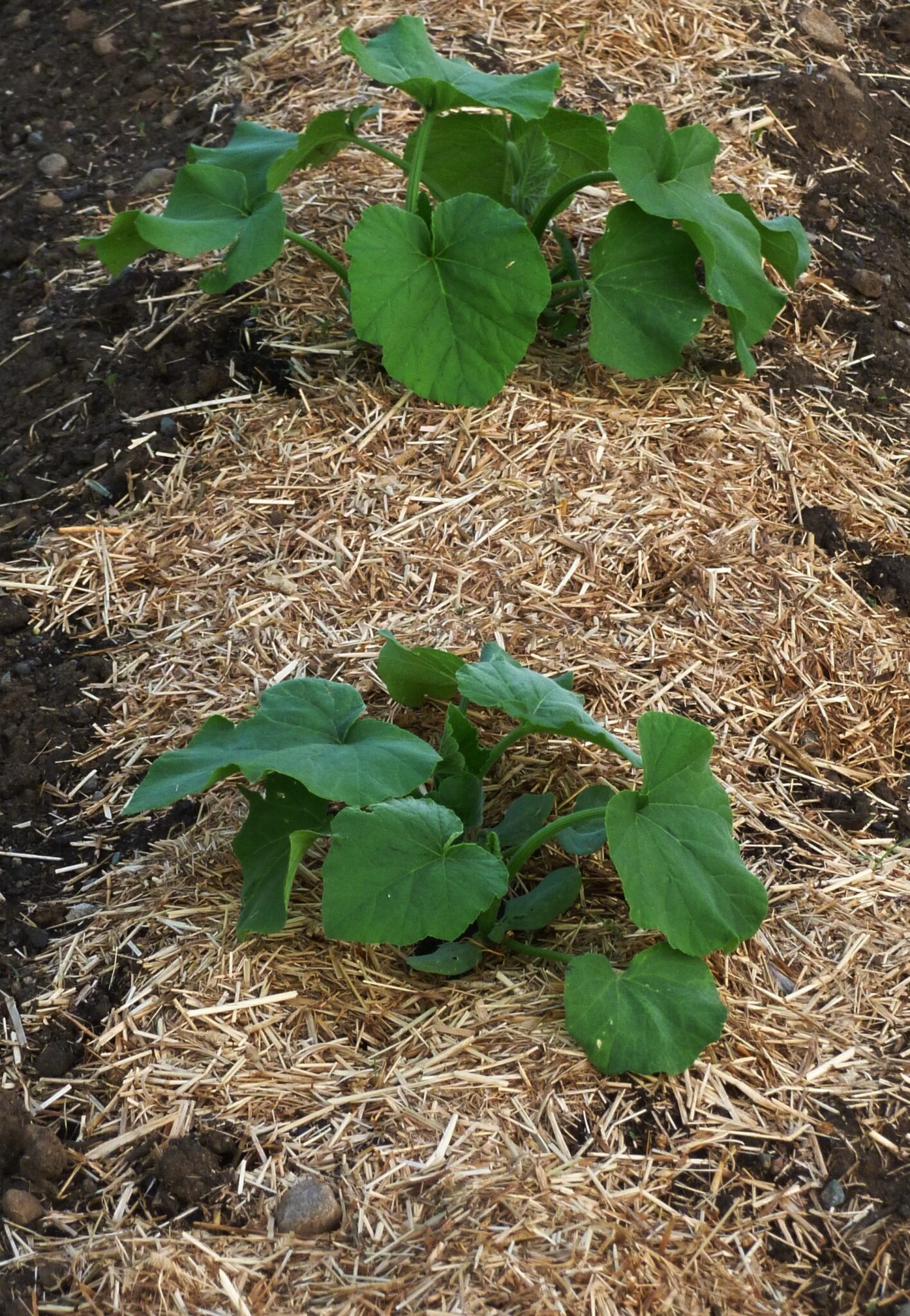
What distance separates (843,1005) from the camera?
2.14m

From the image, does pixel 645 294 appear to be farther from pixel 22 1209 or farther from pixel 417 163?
pixel 22 1209

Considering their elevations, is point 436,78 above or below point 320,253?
above

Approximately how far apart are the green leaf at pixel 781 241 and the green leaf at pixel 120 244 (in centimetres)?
140

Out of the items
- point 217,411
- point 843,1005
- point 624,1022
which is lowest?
point 843,1005

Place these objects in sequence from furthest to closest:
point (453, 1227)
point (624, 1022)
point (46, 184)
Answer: point (46, 184) < point (624, 1022) < point (453, 1227)

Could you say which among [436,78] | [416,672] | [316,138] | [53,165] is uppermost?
[436,78]

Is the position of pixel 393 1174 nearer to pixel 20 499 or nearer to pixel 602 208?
pixel 20 499

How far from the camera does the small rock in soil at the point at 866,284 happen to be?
3566 millimetres

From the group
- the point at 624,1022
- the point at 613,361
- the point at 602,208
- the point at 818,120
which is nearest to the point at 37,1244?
the point at 624,1022

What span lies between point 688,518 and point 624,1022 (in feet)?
4.22

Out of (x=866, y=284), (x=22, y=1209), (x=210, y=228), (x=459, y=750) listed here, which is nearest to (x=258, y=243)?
(x=210, y=228)

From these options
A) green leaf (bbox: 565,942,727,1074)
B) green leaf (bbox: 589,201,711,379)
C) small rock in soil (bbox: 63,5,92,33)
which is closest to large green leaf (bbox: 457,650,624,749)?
green leaf (bbox: 565,942,727,1074)

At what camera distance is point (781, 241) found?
3.11 meters

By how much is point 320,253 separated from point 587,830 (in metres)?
1.61
